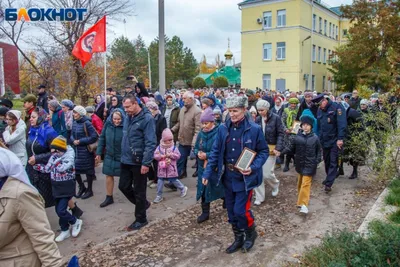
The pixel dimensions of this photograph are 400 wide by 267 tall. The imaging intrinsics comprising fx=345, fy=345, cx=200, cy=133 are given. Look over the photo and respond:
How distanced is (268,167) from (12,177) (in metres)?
4.97

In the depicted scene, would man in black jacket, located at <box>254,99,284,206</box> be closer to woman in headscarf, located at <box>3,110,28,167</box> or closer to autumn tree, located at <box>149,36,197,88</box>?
woman in headscarf, located at <box>3,110,28,167</box>

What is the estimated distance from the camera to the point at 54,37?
12.7m

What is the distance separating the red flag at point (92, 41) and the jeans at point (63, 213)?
5524mm

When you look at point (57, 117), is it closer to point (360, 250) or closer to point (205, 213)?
point (205, 213)

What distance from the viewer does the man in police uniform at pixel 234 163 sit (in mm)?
4301

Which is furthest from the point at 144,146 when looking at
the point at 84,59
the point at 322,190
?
the point at 84,59

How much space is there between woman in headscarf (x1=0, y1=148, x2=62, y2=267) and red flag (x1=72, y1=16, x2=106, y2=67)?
776cm

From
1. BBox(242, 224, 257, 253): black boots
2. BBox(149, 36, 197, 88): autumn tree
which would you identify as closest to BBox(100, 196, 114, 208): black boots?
BBox(242, 224, 257, 253): black boots

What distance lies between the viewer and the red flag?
9.39m

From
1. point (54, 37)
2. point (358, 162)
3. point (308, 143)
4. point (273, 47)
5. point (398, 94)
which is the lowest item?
point (358, 162)

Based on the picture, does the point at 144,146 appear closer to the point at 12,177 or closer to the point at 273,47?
the point at 12,177

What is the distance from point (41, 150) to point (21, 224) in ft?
11.2

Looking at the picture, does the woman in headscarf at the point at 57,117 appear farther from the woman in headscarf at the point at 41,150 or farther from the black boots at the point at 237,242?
the black boots at the point at 237,242

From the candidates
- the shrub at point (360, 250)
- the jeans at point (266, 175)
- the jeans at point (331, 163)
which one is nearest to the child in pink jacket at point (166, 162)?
the jeans at point (266, 175)
